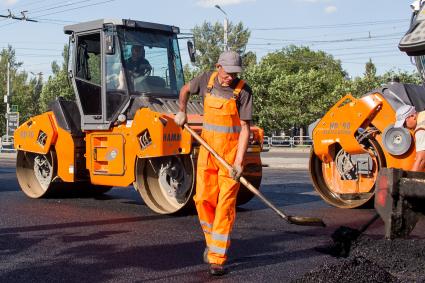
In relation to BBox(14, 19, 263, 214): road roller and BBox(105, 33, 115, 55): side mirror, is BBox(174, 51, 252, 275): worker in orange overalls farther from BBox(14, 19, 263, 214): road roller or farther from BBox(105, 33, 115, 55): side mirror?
BBox(105, 33, 115, 55): side mirror

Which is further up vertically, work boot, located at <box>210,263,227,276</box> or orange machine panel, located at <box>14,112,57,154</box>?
orange machine panel, located at <box>14,112,57,154</box>

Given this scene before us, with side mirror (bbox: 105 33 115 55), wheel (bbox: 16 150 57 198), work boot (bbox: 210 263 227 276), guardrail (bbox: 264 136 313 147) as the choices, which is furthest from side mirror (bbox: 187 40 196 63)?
guardrail (bbox: 264 136 313 147)

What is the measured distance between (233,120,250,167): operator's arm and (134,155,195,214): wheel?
284 centimetres

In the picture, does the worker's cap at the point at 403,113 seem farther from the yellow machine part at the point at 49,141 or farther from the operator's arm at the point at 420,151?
the yellow machine part at the point at 49,141

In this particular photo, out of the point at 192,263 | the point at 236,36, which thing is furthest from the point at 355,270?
the point at 236,36

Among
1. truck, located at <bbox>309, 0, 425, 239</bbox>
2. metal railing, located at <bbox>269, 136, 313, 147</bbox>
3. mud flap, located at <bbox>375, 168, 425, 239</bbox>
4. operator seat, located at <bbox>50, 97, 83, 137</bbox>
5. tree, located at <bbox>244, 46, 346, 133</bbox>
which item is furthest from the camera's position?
tree, located at <bbox>244, 46, 346, 133</bbox>

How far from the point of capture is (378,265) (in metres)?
4.90

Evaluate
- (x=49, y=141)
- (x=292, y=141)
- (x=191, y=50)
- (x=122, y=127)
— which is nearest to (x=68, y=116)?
(x=49, y=141)

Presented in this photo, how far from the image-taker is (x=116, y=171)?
872cm

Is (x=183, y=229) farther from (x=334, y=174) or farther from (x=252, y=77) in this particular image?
(x=252, y=77)

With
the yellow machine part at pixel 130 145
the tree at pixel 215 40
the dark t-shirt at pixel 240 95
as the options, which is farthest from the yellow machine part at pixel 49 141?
the tree at pixel 215 40

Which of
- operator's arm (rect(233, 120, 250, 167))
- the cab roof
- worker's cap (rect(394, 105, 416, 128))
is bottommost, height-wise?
operator's arm (rect(233, 120, 250, 167))

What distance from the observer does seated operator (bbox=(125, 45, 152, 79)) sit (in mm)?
9023

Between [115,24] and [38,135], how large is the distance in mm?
2255
